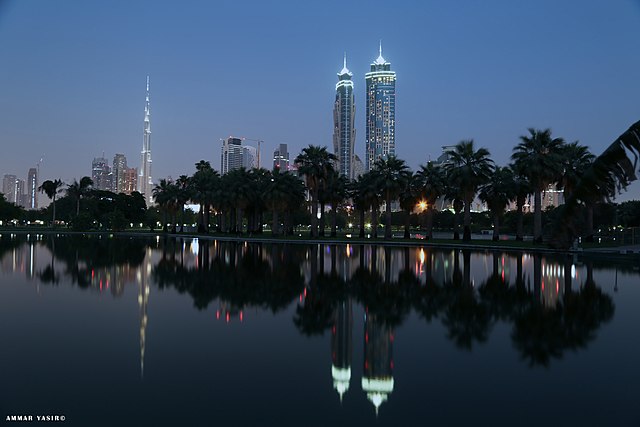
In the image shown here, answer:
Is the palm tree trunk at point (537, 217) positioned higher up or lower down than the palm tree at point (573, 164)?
lower down

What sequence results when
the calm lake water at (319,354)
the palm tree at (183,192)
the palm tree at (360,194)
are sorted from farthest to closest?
the palm tree at (183,192) < the palm tree at (360,194) < the calm lake water at (319,354)

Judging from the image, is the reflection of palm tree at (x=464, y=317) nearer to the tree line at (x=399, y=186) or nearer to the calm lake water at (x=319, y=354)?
the calm lake water at (x=319, y=354)

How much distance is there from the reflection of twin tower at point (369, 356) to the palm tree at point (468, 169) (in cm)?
4363

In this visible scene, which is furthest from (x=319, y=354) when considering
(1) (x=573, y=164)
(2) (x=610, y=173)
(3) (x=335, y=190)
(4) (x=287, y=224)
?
(4) (x=287, y=224)

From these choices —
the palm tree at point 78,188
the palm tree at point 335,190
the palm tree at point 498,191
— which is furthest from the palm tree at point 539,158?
the palm tree at point 78,188

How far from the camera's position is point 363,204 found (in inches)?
2638

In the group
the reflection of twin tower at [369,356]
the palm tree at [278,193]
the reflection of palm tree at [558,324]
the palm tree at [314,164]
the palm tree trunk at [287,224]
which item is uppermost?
the palm tree at [314,164]

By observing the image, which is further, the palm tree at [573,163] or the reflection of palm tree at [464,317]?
the palm tree at [573,163]

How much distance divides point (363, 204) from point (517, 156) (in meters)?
24.5

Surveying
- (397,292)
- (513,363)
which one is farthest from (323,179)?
(513,363)

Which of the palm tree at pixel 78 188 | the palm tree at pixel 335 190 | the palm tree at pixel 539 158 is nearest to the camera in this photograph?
the palm tree at pixel 539 158

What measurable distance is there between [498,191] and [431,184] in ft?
26.9

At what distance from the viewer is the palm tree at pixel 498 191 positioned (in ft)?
195

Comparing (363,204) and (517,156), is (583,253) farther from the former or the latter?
(363,204)
